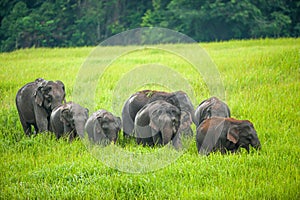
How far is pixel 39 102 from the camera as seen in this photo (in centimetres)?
1044

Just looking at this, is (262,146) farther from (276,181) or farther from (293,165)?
(276,181)

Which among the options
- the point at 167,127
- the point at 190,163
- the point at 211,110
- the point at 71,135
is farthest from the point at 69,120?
the point at 190,163

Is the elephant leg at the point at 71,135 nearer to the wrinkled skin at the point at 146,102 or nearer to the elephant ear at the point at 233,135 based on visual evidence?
the wrinkled skin at the point at 146,102

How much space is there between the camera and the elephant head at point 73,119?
980cm

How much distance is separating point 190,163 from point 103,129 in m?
2.00

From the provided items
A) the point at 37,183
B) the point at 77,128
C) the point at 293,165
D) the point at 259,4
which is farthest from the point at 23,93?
the point at 259,4

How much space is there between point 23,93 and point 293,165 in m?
5.96

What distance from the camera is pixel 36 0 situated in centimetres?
3697

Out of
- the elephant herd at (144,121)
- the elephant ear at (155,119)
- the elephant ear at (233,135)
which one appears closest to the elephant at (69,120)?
the elephant herd at (144,121)

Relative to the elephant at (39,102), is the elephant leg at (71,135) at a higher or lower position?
lower

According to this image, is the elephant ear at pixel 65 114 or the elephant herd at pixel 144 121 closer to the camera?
the elephant herd at pixel 144 121

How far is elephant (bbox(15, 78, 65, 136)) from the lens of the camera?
10453 mm

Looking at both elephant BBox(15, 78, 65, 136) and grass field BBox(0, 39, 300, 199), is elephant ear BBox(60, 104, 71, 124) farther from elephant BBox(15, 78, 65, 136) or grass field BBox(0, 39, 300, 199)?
elephant BBox(15, 78, 65, 136)

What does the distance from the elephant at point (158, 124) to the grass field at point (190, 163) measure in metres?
0.39
